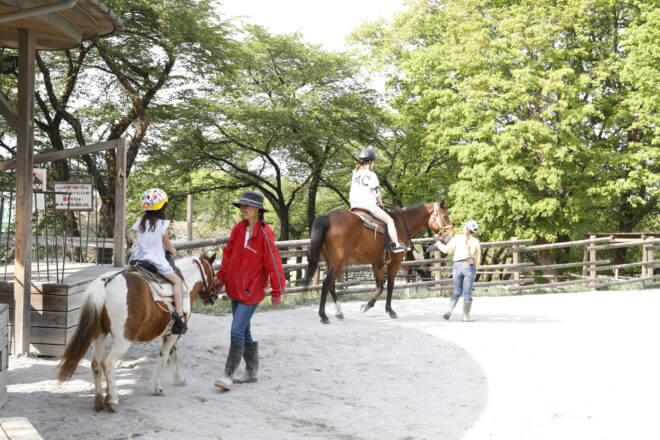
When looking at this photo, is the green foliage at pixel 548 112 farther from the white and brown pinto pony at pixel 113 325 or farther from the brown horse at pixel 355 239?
the white and brown pinto pony at pixel 113 325

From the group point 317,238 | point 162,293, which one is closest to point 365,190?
point 317,238

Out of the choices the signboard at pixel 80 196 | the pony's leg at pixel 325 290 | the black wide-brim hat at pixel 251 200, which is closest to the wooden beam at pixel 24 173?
the signboard at pixel 80 196

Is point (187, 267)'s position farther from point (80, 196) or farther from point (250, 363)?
point (80, 196)

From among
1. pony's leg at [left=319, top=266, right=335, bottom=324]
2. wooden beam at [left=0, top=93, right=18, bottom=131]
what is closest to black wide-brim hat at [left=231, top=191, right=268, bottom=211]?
wooden beam at [left=0, top=93, right=18, bottom=131]

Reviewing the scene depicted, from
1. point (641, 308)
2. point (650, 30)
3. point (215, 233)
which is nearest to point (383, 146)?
point (650, 30)

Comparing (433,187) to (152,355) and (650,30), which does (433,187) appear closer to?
→ (650,30)

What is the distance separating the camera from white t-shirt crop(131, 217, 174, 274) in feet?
14.9

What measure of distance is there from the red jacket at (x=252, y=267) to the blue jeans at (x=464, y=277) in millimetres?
4318

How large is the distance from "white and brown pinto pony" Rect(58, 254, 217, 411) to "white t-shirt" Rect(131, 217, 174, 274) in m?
0.21

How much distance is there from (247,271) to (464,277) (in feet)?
15.7

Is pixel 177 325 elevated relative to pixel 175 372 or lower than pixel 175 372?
elevated

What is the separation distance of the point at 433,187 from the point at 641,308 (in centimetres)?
1006

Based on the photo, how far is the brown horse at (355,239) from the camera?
26.1 ft

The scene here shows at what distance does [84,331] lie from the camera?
3.96m
